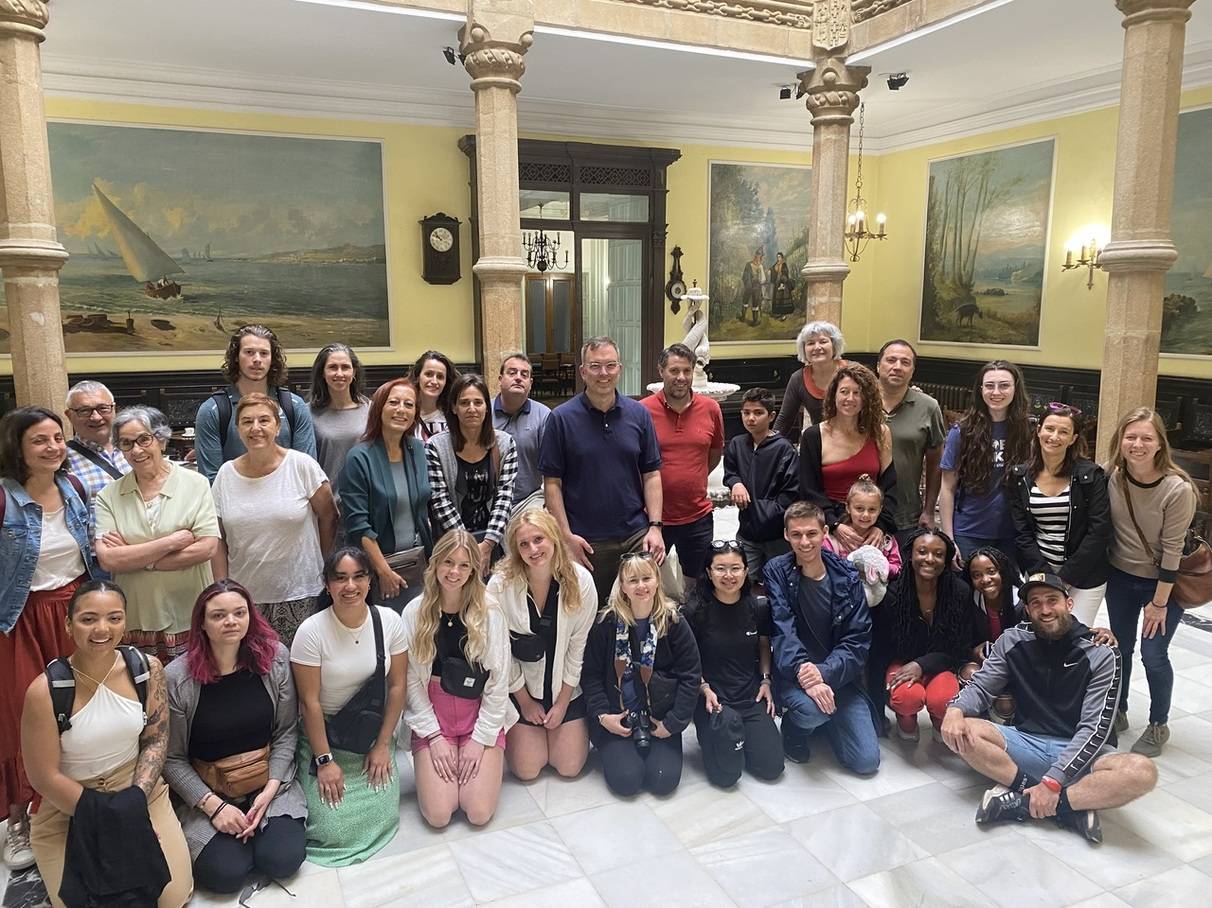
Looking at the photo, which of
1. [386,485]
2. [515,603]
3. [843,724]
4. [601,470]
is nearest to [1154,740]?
[843,724]

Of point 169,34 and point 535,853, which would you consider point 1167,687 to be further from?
point 169,34

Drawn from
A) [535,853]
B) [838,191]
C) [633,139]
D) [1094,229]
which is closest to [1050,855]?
[535,853]

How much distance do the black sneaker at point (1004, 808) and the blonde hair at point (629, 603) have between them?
1.49 metres

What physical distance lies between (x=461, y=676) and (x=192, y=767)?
1.07m

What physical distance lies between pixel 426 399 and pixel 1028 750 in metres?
3.34

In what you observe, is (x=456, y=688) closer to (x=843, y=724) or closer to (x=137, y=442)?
(x=137, y=442)

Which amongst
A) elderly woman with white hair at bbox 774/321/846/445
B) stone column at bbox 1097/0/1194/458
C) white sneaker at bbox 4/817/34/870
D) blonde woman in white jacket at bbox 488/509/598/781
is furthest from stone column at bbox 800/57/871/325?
white sneaker at bbox 4/817/34/870

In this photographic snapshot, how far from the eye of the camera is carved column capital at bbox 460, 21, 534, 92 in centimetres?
707

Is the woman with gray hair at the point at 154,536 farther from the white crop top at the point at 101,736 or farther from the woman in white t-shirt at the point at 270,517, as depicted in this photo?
the white crop top at the point at 101,736

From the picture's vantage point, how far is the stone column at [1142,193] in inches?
232

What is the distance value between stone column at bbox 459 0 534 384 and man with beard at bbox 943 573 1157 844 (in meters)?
4.78

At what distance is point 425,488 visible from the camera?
4.05 metres

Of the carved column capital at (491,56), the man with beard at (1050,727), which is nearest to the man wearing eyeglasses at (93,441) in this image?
the man with beard at (1050,727)

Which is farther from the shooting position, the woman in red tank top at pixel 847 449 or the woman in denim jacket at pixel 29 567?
the woman in red tank top at pixel 847 449
